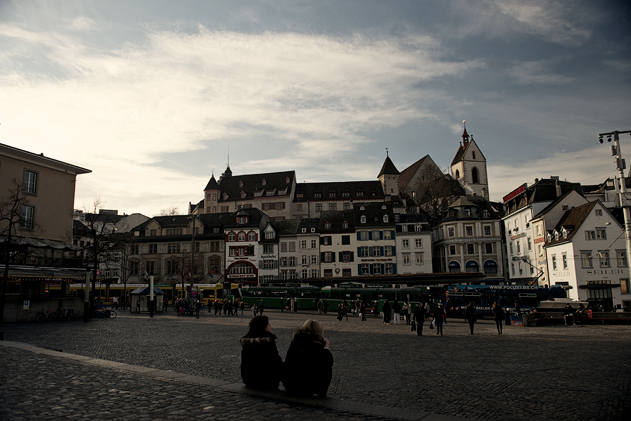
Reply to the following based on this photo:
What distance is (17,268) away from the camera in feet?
102

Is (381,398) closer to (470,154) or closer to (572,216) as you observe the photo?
(572,216)

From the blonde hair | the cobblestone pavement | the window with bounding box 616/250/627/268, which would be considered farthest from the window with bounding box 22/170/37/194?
the window with bounding box 616/250/627/268

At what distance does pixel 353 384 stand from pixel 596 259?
150 feet

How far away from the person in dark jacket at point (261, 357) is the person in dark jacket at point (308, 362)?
0.91 feet

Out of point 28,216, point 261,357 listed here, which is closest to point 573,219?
point 261,357

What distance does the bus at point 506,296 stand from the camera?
39688 mm

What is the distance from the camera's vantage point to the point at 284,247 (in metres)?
71.7

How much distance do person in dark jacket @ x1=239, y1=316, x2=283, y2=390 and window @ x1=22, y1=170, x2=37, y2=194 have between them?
130 feet

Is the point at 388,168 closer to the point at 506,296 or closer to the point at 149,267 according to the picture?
the point at 149,267

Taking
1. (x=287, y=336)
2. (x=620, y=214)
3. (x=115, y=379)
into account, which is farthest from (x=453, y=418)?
(x=620, y=214)

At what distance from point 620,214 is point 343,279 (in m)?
32.3

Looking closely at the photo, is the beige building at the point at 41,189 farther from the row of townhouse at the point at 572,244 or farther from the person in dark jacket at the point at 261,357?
the row of townhouse at the point at 572,244

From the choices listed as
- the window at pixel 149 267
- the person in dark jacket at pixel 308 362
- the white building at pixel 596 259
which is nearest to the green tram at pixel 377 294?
the white building at pixel 596 259

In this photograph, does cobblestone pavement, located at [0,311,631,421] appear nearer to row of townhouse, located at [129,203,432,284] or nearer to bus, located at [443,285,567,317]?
bus, located at [443,285,567,317]
